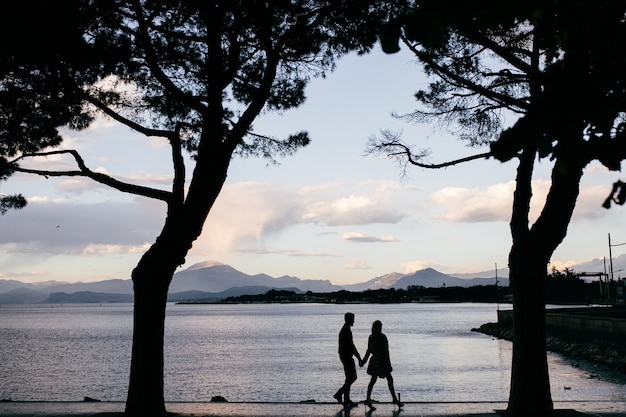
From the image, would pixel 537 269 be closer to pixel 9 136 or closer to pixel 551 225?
pixel 551 225

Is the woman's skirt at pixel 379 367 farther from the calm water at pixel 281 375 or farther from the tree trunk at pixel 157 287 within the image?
the calm water at pixel 281 375

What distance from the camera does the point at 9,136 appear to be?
12562 mm

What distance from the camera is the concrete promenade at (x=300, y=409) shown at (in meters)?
11.2

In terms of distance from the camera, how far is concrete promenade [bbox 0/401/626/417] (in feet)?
36.8

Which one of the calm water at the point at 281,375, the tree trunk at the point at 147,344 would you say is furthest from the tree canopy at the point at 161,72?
the calm water at the point at 281,375

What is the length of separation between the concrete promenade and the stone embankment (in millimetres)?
17595

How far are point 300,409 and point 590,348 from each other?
26695 millimetres

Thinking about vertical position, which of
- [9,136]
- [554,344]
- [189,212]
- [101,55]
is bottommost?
[554,344]

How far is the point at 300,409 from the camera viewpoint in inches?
467

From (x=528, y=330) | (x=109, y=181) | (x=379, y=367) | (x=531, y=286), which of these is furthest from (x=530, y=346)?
(x=109, y=181)

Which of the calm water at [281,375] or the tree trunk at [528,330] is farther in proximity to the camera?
the calm water at [281,375]

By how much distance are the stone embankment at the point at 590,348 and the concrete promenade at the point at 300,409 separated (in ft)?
57.7

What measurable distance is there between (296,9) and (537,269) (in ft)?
18.5

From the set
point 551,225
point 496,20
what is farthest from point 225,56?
point 496,20
